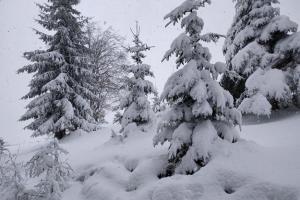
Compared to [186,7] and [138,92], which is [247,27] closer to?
[138,92]

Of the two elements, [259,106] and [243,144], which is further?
[259,106]

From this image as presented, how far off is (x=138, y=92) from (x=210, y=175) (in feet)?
21.3

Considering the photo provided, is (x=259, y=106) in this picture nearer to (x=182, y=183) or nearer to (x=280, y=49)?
(x=280, y=49)

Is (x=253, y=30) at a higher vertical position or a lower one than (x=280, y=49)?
higher

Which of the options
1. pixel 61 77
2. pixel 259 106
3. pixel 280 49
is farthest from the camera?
pixel 61 77

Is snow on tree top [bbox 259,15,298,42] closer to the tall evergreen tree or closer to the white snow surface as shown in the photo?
the tall evergreen tree

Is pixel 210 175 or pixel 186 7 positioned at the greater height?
pixel 186 7

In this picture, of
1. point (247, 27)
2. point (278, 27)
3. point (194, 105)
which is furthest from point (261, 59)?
point (194, 105)

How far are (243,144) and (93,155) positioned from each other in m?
5.22

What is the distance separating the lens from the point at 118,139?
10.3 m

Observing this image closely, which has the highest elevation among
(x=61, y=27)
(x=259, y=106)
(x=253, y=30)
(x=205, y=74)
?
(x=61, y=27)

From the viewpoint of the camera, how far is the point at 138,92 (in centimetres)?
1132

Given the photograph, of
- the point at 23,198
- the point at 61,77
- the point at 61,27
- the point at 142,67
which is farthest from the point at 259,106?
the point at 61,27

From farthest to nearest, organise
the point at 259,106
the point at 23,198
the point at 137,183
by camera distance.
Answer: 1. the point at 259,106
2. the point at 137,183
3. the point at 23,198
